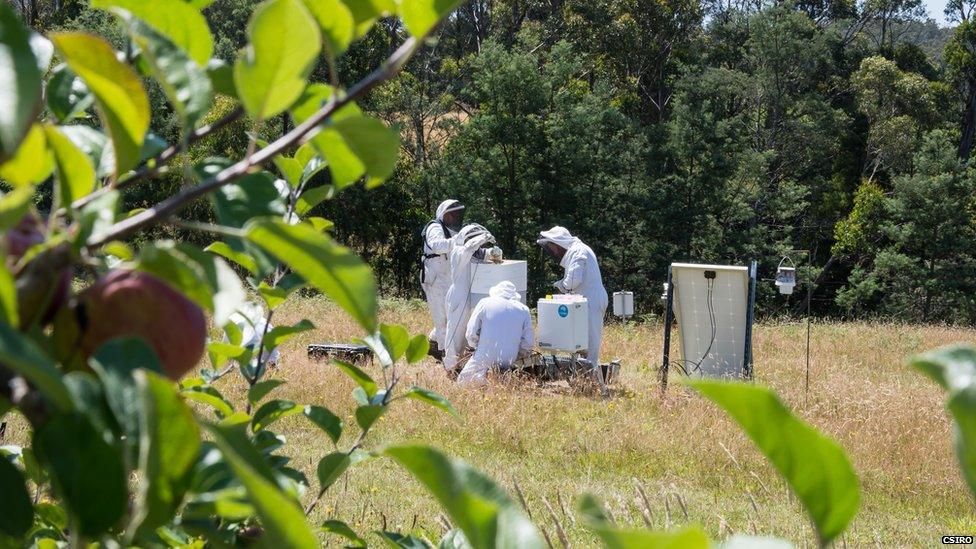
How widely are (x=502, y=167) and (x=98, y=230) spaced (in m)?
18.5

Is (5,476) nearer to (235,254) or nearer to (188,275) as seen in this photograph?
(188,275)

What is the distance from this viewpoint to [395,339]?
89 cm

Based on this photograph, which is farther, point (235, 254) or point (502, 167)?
point (502, 167)

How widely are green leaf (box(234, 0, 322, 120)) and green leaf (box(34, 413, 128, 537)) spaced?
152 mm

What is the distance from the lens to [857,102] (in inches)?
896

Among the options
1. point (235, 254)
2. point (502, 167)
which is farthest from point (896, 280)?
point (235, 254)

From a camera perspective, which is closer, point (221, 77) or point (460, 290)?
point (221, 77)

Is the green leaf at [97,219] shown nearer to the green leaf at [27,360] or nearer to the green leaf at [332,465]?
the green leaf at [27,360]

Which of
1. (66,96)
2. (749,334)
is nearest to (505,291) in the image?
(749,334)

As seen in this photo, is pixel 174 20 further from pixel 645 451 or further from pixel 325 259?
pixel 645 451

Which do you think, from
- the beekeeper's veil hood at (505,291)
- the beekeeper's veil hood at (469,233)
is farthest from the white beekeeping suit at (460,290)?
the beekeeper's veil hood at (505,291)

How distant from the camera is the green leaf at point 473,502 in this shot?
311mm

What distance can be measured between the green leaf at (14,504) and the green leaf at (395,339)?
48cm

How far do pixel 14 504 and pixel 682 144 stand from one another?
776 inches
